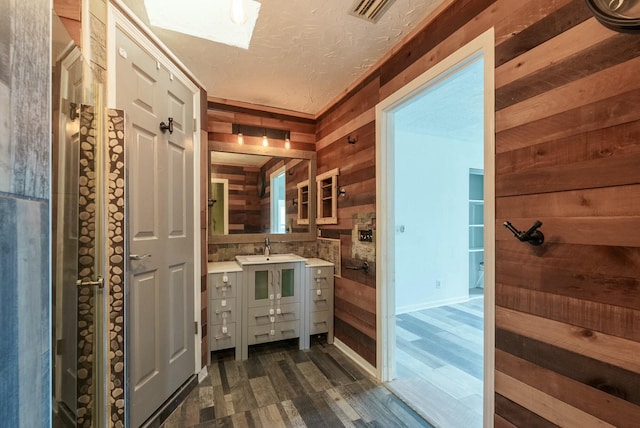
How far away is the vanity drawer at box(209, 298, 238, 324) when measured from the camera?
2553 mm

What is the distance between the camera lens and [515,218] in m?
1.31

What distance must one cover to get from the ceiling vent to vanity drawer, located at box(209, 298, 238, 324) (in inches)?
96.0

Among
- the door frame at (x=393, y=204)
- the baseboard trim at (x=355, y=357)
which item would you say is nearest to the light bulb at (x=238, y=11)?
the door frame at (x=393, y=204)

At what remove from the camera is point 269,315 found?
108 inches

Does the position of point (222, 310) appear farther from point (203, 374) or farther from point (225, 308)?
point (203, 374)

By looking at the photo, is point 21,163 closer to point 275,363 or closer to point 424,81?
point 424,81

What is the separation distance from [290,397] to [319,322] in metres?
0.92

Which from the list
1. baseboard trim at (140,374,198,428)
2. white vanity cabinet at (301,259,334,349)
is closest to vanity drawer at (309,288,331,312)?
white vanity cabinet at (301,259,334,349)

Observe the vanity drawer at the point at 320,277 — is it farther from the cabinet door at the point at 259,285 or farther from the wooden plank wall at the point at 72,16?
the wooden plank wall at the point at 72,16

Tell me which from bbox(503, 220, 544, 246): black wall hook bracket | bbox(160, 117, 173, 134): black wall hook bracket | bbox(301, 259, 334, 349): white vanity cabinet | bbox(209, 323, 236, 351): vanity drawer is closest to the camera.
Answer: bbox(503, 220, 544, 246): black wall hook bracket

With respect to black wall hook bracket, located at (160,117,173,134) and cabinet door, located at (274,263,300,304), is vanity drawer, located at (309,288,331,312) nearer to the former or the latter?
cabinet door, located at (274,263,300,304)

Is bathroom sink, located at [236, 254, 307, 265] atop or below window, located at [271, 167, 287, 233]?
below

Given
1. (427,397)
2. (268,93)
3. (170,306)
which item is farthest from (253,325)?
(268,93)

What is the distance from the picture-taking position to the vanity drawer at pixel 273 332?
2.71 meters
